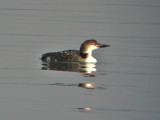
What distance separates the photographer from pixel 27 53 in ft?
53.8

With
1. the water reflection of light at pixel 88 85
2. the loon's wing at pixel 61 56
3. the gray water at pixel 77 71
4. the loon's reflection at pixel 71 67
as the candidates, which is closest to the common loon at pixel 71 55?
the loon's wing at pixel 61 56

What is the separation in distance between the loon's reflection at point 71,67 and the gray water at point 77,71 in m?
0.20

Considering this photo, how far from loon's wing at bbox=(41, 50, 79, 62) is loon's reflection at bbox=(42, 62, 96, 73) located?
11 centimetres

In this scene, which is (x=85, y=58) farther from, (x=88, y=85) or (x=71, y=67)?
(x=88, y=85)

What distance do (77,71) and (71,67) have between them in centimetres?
63

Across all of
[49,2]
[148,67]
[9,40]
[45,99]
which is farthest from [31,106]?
[49,2]

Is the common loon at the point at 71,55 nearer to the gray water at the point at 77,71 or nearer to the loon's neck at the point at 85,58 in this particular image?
the loon's neck at the point at 85,58

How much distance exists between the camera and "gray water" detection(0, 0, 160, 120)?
10.5 m

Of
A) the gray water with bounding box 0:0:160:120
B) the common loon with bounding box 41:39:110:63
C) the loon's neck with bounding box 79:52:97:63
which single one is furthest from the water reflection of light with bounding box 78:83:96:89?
the loon's neck with bounding box 79:52:97:63

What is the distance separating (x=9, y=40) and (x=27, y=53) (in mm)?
2301

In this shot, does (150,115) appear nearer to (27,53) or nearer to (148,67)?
(148,67)

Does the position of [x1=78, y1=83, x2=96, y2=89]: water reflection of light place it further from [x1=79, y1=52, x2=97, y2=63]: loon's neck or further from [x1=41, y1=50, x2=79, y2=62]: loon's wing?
[x1=79, y1=52, x2=97, y2=63]: loon's neck

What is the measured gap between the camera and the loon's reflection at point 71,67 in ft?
47.5

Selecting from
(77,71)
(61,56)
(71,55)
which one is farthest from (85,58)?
(77,71)
